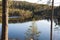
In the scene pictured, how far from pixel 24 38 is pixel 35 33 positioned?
4.02 feet

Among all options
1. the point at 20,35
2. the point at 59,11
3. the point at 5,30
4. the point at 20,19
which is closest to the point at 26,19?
the point at 20,19

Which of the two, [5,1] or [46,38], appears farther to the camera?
[46,38]

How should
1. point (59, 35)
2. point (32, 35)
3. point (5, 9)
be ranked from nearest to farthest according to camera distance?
point (5, 9) < point (32, 35) < point (59, 35)

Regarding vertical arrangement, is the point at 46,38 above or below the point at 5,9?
below

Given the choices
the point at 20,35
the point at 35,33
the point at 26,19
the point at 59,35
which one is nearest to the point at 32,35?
the point at 35,33

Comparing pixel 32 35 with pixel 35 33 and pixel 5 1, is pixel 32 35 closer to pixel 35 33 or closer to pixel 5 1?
pixel 35 33

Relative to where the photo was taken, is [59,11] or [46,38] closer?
[46,38]

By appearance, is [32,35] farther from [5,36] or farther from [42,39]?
[5,36]

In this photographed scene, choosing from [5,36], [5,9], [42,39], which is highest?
[5,9]

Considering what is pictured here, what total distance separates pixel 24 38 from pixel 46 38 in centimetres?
224

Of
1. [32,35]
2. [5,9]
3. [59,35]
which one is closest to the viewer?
[5,9]

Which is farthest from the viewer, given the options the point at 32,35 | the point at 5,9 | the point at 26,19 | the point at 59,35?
the point at 26,19

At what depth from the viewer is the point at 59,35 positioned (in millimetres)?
20500

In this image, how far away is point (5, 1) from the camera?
2145 mm
